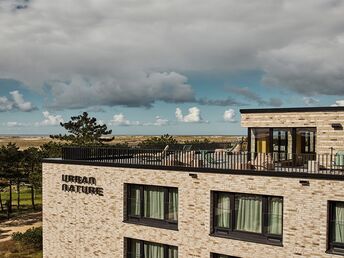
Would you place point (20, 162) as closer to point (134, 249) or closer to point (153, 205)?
point (134, 249)

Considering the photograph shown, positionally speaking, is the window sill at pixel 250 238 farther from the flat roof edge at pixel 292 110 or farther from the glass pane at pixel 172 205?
the flat roof edge at pixel 292 110

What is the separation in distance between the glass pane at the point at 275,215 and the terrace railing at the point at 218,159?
4.45 feet

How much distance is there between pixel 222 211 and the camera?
18.7 meters

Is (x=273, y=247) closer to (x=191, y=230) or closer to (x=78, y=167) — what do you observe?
(x=191, y=230)

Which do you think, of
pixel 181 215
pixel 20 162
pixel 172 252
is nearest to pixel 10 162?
pixel 20 162

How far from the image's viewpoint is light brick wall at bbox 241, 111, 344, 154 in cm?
2088

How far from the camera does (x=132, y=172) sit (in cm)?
2100

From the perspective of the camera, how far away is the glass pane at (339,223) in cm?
1589

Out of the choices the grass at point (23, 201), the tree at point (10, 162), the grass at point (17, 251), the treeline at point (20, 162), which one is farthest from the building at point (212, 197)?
the grass at point (23, 201)

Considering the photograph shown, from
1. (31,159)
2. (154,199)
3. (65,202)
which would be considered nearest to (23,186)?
(31,159)

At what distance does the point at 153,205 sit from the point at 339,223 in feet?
29.0

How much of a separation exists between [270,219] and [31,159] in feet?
151

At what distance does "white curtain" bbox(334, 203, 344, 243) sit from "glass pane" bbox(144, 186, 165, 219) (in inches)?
321

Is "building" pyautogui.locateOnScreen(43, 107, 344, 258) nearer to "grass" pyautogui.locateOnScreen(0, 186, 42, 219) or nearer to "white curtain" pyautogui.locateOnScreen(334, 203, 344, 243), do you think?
"white curtain" pyautogui.locateOnScreen(334, 203, 344, 243)
